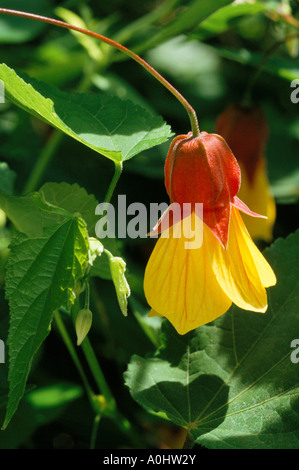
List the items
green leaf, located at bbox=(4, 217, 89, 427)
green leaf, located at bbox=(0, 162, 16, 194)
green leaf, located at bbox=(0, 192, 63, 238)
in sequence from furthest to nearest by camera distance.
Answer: green leaf, located at bbox=(0, 162, 16, 194) → green leaf, located at bbox=(0, 192, 63, 238) → green leaf, located at bbox=(4, 217, 89, 427)

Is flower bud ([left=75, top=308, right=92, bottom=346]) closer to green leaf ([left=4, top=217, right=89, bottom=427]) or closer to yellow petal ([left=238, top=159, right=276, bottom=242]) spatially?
green leaf ([left=4, top=217, right=89, bottom=427])

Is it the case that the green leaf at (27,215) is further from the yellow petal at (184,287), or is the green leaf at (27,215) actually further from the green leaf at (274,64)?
the green leaf at (274,64)

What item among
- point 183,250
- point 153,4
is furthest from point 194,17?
point 153,4

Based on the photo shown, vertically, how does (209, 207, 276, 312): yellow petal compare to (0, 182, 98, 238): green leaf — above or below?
below

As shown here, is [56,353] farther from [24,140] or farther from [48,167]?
[24,140]

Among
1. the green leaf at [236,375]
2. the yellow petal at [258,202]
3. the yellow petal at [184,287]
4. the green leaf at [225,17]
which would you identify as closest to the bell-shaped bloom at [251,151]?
the yellow petal at [258,202]

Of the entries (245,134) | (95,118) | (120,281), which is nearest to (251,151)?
(245,134)

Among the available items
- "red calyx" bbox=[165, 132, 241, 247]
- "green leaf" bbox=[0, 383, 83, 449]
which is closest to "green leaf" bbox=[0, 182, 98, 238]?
"red calyx" bbox=[165, 132, 241, 247]
